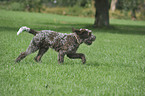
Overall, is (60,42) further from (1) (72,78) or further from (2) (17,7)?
(2) (17,7)

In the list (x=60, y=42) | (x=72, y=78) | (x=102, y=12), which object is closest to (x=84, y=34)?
(x=60, y=42)

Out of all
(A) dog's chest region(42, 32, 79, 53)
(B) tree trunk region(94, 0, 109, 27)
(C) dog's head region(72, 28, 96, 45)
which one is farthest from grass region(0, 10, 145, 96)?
(B) tree trunk region(94, 0, 109, 27)

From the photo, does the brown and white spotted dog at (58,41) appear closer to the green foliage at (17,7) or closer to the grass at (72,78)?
the grass at (72,78)

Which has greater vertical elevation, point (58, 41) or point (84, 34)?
point (84, 34)

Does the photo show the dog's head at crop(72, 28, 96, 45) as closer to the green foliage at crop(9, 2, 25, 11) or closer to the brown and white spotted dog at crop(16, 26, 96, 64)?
the brown and white spotted dog at crop(16, 26, 96, 64)

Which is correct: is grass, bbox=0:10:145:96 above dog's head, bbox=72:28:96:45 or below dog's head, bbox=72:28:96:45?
below

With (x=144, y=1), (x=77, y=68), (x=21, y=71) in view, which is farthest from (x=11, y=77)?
(x=144, y=1)

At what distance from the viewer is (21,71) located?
20.3 ft

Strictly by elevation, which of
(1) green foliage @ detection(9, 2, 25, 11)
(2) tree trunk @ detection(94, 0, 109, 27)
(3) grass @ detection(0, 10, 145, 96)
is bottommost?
(1) green foliage @ detection(9, 2, 25, 11)

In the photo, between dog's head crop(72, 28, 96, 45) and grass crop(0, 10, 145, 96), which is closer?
grass crop(0, 10, 145, 96)

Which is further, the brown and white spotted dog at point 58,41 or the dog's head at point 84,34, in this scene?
the dog's head at point 84,34

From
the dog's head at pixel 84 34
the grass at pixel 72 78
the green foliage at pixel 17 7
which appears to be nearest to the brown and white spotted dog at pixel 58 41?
the dog's head at pixel 84 34

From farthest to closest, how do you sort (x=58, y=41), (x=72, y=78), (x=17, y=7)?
1. (x=17, y=7)
2. (x=58, y=41)
3. (x=72, y=78)

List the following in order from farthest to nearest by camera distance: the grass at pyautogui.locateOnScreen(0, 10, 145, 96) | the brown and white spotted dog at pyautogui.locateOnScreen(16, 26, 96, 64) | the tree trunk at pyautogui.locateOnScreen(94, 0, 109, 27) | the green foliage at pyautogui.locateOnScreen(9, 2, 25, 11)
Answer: the green foliage at pyautogui.locateOnScreen(9, 2, 25, 11) → the tree trunk at pyautogui.locateOnScreen(94, 0, 109, 27) → the brown and white spotted dog at pyautogui.locateOnScreen(16, 26, 96, 64) → the grass at pyautogui.locateOnScreen(0, 10, 145, 96)
